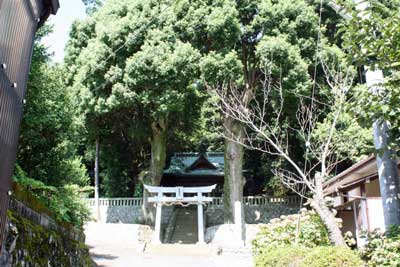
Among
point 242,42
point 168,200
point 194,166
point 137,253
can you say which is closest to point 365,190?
point 137,253

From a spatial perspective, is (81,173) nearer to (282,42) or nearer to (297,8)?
(282,42)

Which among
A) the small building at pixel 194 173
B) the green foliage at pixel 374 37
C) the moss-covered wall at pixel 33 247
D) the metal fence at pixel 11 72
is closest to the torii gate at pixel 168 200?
the small building at pixel 194 173

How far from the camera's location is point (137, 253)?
14195 mm

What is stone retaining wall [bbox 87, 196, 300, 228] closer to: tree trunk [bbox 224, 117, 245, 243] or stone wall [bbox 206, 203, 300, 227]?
stone wall [bbox 206, 203, 300, 227]

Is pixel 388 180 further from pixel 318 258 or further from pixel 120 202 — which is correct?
pixel 120 202

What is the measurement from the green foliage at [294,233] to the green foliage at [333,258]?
2913mm

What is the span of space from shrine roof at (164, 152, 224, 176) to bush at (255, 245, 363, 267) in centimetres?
1788

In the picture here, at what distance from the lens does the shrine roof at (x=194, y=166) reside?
24.4 metres

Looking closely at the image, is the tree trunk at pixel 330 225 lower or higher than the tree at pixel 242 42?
lower

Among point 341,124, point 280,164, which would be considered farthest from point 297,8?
point 280,164

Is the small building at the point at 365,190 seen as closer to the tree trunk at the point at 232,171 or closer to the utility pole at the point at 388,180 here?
the utility pole at the point at 388,180

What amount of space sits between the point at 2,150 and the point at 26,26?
1.16 metres

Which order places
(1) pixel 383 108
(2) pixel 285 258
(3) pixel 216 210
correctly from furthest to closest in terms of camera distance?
(3) pixel 216 210
(2) pixel 285 258
(1) pixel 383 108

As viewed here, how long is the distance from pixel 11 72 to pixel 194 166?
72.3 ft
